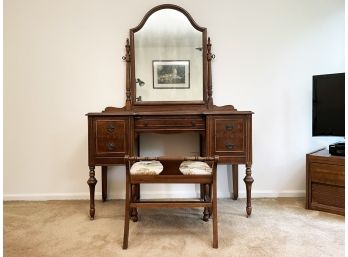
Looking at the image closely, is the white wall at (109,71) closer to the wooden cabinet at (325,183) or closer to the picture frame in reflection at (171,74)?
the picture frame in reflection at (171,74)

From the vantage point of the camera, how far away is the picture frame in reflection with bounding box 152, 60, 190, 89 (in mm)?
2785

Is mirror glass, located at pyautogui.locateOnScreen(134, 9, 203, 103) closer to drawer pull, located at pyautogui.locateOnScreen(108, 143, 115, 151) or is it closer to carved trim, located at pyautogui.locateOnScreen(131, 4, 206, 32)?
carved trim, located at pyautogui.locateOnScreen(131, 4, 206, 32)

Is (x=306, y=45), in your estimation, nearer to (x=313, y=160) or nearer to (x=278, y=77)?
(x=278, y=77)

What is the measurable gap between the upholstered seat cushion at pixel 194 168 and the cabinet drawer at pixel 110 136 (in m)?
0.56

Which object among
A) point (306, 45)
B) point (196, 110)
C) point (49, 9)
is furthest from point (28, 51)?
point (306, 45)

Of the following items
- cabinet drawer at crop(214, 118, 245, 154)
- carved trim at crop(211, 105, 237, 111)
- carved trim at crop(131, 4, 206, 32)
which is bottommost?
cabinet drawer at crop(214, 118, 245, 154)

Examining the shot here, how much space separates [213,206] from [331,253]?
2.41ft

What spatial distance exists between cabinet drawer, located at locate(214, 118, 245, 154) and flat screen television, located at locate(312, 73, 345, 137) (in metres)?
0.77

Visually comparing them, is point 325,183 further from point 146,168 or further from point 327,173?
point 146,168

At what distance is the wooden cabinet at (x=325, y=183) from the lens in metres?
2.37

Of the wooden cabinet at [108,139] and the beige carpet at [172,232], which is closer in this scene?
the beige carpet at [172,232]

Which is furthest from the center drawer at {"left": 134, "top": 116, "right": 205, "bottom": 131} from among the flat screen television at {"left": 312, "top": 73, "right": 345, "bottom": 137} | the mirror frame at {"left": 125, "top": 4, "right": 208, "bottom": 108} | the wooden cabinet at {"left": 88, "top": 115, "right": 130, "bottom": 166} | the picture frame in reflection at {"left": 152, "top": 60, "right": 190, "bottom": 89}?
the flat screen television at {"left": 312, "top": 73, "right": 345, "bottom": 137}

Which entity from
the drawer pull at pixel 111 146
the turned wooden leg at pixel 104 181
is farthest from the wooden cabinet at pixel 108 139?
the turned wooden leg at pixel 104 181

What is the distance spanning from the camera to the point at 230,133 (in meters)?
2.31
